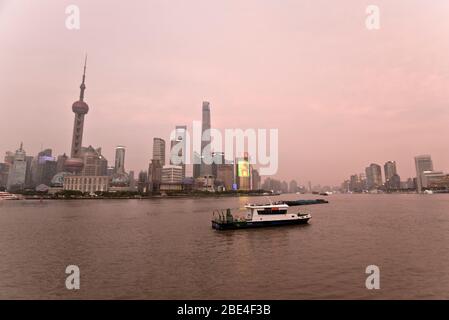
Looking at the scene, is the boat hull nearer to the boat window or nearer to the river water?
the boat window

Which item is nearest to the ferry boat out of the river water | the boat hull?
the boat hull

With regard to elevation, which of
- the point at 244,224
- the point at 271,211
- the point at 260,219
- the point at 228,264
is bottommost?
→ the point at 228,264

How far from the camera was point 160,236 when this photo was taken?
53.1 metres

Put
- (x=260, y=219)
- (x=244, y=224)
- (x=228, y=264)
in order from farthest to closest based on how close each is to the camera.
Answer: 1. (x=260, y=219)
2. (x=244, y=224)
3. (x=228, y=264)

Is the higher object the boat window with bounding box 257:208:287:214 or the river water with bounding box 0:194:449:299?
the boat window with bounding box 257:208:287:214

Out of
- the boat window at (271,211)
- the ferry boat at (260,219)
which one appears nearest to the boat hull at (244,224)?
the ferry boat at (260,219)

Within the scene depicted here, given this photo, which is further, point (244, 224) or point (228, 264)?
point (244, 224)

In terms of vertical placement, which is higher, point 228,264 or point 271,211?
point 271,211

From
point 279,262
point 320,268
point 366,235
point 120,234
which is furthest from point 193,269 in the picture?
point 366,235

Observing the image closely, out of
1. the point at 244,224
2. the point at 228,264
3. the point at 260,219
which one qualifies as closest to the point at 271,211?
the point at 260,219

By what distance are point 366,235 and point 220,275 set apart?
115 ft

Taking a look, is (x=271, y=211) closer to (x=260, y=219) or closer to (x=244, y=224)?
(x=260, y=219)

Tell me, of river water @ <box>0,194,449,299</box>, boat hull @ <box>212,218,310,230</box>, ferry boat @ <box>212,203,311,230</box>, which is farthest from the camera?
ferry boat @ <box>212,203,311,230</box>

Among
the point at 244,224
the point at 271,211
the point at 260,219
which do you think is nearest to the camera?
the point at 244,224
